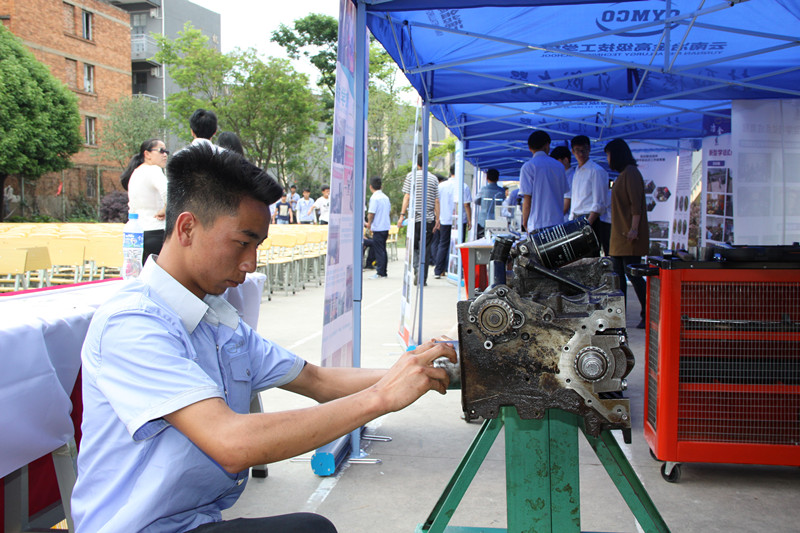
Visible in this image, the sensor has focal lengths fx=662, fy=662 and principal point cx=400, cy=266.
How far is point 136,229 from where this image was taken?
5.26 meters

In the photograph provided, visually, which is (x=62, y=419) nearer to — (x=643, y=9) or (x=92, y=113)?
(x=643, y=9)

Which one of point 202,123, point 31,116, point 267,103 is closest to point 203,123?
point 202,123

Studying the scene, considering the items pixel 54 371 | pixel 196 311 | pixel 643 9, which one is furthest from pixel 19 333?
pixel 643 9

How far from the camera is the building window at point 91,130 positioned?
114 feet

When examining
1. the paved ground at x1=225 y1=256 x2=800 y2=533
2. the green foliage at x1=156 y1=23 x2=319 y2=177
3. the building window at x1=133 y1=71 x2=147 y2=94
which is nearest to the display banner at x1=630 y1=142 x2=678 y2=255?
the paved ground at x1=225 y1=256 x2=800 y2=533

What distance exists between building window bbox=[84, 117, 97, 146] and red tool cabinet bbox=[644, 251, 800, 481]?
120 feet

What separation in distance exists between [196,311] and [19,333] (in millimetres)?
951

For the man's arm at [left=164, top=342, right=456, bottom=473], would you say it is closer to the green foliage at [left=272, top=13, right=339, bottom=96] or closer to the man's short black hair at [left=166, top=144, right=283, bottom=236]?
the man's short black hair at [left=166, top=144, right=283, bottom=236]

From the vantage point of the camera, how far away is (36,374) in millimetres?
2191

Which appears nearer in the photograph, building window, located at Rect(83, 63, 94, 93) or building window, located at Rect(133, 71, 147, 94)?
building window, located at Rect(83, 63, 94, 93)

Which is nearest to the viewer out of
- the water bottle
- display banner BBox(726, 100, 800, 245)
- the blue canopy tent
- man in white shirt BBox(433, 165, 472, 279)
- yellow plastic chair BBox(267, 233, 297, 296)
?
the blue canopy tent

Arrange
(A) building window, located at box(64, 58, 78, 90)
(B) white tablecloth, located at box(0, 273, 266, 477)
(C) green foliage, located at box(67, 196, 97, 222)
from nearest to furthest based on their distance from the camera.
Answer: (B) white tablecloth, located at box(0, 273, 266, 477) → (C) green foliage, located at box(67, 196, 97, 222) → (A) building window, located at box(64, 58, 78, 90)

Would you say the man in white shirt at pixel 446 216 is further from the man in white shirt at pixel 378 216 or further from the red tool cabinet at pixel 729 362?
the red tool cabinet at pixel 729 362

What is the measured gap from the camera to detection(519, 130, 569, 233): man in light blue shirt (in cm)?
704
